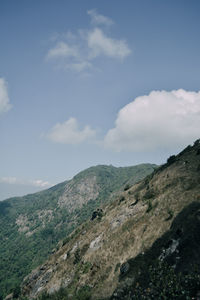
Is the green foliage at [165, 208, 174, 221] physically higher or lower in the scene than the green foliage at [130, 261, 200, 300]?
higher

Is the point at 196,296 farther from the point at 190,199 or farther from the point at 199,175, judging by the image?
the point at 199,175

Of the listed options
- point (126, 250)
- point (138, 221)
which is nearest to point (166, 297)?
point (126, 250)

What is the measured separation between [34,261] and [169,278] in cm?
18986

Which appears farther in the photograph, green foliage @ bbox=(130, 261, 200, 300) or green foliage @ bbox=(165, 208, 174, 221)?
green foliage @ bbox=(165, 208, 174, 221)

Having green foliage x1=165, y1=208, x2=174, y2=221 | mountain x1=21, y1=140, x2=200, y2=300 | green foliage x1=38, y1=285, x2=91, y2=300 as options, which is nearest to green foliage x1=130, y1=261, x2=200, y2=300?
mountain x1=21, y1=140, x2=200, y2=300

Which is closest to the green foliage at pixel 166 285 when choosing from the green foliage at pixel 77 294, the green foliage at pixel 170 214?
the green foliage at pixel 170 214

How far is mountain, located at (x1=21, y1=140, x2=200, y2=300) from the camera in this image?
768 inches

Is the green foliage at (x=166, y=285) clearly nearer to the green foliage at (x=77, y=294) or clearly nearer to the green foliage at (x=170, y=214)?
the green foliage at (x=170, y=214)

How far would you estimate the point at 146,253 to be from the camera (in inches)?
1037

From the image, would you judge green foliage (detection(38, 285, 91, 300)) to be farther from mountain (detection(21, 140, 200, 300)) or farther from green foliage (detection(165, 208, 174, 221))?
green foliage (detection(165, 208, 174, 221))

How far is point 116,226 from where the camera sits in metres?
43.5

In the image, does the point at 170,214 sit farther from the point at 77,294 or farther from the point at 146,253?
the point at 77,294

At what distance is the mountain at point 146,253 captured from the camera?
19500 millimetres

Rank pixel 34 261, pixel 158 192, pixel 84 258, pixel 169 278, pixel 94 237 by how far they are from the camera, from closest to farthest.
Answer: pixel 169 278 < pixel 84 258 < pixel 158 192 < pixel 94 237 < pixel 34 261
